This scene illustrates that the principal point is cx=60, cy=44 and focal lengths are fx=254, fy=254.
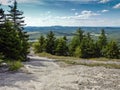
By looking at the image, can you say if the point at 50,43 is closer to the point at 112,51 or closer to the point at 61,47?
the point at 61,47

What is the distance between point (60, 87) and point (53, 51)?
5973 cm

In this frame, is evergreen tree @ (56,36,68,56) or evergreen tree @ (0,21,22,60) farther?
evergreen tree @ (56,36,68,56)

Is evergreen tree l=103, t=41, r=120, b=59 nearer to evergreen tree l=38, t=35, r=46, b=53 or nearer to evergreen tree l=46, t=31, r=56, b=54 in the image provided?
evergreen tree l=46, t=31, r=56, b=54

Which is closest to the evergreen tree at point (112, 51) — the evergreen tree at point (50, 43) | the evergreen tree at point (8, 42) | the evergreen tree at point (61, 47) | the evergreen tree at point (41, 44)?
the evergreen tree at point (61, 47)

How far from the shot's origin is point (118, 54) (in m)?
75.2

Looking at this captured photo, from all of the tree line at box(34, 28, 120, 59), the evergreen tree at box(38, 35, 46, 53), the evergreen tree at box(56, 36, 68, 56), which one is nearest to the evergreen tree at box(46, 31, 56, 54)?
the tree line at box(34, 28, 120, 59)

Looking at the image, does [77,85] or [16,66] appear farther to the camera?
[16,66]

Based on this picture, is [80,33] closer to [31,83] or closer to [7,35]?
[7,35]

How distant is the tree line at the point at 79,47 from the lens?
249 ft

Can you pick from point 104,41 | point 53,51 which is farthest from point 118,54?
point 53,51

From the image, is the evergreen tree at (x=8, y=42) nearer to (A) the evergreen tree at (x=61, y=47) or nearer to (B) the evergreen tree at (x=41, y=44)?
(A) the evergreen tree at (x=61, y=47)

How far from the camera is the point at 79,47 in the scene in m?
75.9

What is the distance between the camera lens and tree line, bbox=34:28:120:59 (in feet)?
249

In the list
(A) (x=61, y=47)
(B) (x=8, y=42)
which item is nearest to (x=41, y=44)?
(A) (x=61, y=47)
